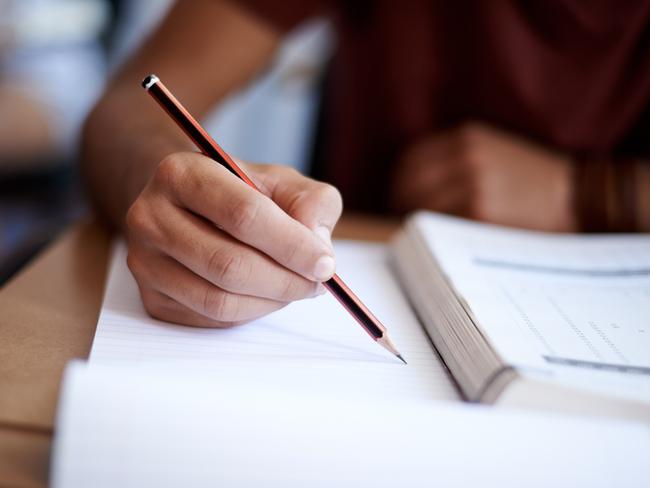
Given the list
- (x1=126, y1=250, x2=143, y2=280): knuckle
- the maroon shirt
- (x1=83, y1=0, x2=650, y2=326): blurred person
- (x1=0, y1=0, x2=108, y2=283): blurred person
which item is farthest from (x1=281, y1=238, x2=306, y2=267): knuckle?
(x1=0, y1=0, x2=108, y2=283): blurred person

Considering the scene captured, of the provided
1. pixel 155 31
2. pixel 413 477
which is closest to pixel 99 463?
pixel 413 477

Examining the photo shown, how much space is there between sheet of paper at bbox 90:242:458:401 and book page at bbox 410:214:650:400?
5 centimetres

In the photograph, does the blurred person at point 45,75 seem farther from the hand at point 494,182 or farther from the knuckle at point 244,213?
→ the knuckle at point 244,213

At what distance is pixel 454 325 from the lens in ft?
1.33

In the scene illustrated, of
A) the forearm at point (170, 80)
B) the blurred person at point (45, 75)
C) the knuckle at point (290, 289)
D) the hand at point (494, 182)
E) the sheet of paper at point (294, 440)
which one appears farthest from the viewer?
the blurred person at point (45, 75)

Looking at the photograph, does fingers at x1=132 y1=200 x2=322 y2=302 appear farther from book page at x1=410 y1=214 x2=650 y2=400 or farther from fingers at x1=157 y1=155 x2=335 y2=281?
book page at x1=410 y1=214 x2=650 y2=400

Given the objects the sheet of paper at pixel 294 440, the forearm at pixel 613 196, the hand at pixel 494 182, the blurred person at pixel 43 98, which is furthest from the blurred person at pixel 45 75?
the sheet of paper at pixel 294 440

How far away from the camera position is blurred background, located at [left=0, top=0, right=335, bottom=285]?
221 centimetres

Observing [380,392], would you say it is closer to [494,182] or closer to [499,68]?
[494,182]

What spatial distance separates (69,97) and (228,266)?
2353mm

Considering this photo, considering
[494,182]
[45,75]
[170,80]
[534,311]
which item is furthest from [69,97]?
[534,311]

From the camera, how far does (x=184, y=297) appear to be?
39 cm

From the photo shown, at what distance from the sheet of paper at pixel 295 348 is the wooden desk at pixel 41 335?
3cm

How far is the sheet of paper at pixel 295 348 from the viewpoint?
358 mm
